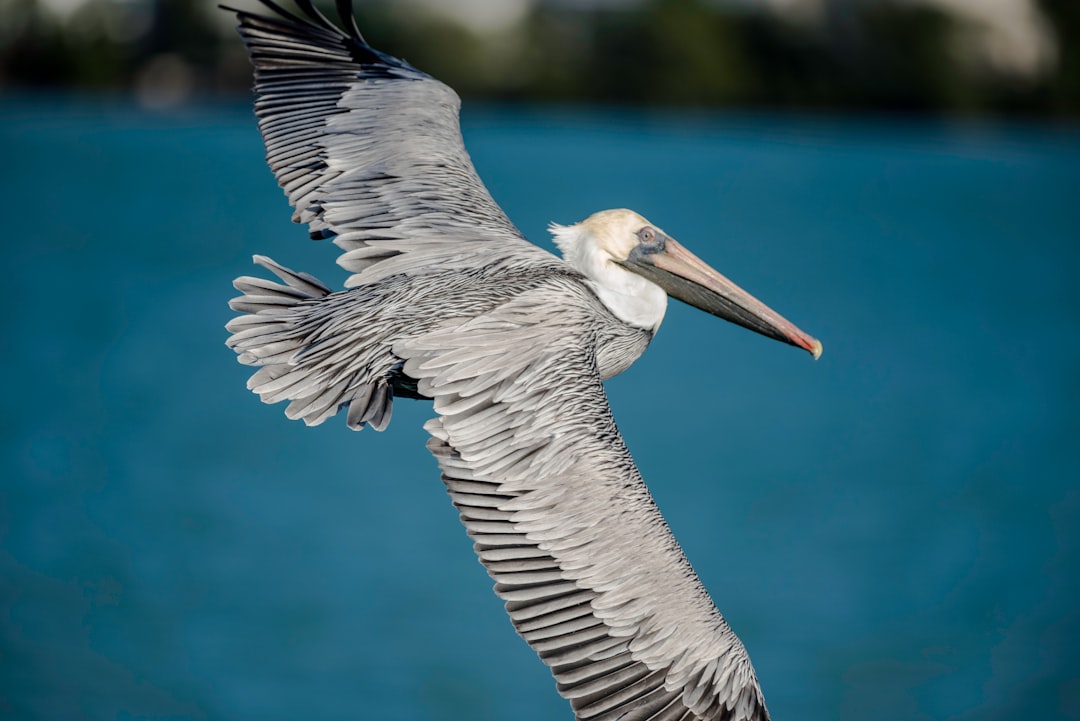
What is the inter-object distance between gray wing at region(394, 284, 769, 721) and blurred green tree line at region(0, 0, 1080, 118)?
46960 millimetres

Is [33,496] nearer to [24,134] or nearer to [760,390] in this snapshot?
[760,390]

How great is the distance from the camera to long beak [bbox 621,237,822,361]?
741cm

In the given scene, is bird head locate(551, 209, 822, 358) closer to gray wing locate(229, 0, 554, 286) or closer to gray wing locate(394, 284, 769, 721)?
gray wing locate(229, 0, 554, 286)

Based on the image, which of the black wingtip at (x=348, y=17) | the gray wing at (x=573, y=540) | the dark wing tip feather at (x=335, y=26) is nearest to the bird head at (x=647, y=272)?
the gray wing at (x=573, y=540)

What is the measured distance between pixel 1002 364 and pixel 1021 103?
26565 mm

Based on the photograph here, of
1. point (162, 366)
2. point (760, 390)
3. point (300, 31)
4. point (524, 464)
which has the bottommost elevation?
point (524, 464)

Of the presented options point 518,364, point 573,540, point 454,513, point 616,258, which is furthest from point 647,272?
point 454,513

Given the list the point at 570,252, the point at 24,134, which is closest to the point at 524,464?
the point at 570,252

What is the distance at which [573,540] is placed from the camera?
232 inches

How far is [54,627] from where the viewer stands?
15891 millimetres

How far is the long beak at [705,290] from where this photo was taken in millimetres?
7406

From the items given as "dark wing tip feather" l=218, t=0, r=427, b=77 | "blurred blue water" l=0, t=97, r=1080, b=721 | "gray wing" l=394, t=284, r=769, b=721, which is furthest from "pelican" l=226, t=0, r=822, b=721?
"blurred blue water" l=0, t=97, r=1080, b=721

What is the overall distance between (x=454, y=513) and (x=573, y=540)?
47.6ft

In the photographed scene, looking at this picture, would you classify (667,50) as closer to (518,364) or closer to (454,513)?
(454,513)
